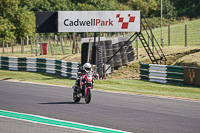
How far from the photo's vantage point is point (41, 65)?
1172 inches

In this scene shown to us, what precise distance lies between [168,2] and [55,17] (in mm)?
68297

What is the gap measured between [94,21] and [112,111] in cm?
1436

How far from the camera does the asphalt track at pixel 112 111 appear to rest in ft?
31.7

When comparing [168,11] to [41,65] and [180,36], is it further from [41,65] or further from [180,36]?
[41,65]

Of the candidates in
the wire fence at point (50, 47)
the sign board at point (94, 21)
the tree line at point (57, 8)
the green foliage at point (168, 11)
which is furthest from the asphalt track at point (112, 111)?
the green foliage at point (168, 11)

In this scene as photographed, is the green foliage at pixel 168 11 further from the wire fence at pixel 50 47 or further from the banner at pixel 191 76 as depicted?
the banner at pixel 191 76

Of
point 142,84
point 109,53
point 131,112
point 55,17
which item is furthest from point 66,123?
point 109,53

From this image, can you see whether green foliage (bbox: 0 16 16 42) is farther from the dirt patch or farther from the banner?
the banner

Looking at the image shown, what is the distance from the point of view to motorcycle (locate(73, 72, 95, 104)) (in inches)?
523

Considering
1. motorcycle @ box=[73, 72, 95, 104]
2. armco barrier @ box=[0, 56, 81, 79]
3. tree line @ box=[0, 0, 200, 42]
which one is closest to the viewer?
Result: motorcycle @ box=[73, 72, 95, 104]

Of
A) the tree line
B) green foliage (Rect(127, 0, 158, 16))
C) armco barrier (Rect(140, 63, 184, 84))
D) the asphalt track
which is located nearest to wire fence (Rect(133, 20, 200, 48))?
armco barrier (Rect(140, 63, 184, 84))

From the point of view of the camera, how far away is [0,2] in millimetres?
61531

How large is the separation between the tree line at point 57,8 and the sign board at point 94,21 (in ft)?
114

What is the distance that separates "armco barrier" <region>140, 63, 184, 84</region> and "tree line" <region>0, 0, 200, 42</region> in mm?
38846
